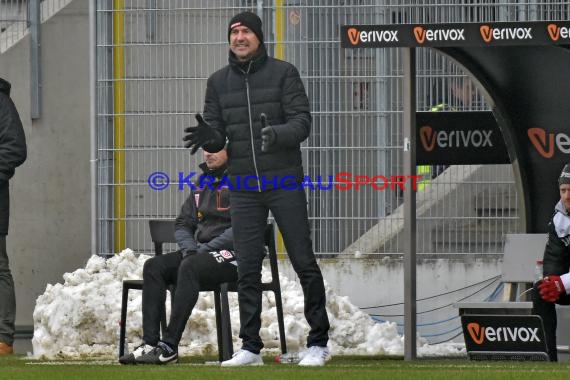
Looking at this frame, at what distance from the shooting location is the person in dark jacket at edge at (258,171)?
1033 centimetres

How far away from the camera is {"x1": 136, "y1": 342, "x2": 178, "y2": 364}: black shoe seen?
10.5 meters

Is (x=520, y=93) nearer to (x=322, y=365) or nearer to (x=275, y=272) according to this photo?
(x=275, y=272)

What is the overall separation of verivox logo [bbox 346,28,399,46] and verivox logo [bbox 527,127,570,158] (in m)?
2.51

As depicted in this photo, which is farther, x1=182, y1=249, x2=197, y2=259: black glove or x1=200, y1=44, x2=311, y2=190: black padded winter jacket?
x1=182, y1=249, x2=197, y2=259: black glove

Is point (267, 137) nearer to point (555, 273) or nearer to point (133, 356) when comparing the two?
point (133, 356)

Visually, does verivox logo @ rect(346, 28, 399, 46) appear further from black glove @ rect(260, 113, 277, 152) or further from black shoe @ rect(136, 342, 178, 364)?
black shoe @ rect(136, 342, 178, 364)

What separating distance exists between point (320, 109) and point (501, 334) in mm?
4740

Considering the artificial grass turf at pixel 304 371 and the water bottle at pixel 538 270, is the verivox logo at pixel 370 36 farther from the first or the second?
the water bottle at pixel 538 270

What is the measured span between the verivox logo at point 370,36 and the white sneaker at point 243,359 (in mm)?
2152

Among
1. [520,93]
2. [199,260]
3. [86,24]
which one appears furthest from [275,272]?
[86,24]

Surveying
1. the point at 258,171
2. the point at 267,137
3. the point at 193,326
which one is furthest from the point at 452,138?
the point at 267,137

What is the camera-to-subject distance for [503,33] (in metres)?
10.9

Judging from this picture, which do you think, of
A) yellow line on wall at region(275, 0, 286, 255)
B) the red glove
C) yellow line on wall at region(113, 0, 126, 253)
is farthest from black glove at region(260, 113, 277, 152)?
yellow line on wall at region(113, 0, 126, 253)

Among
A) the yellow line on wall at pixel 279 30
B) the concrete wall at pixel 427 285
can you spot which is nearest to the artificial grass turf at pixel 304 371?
the concrete wall at pixel 427 285
